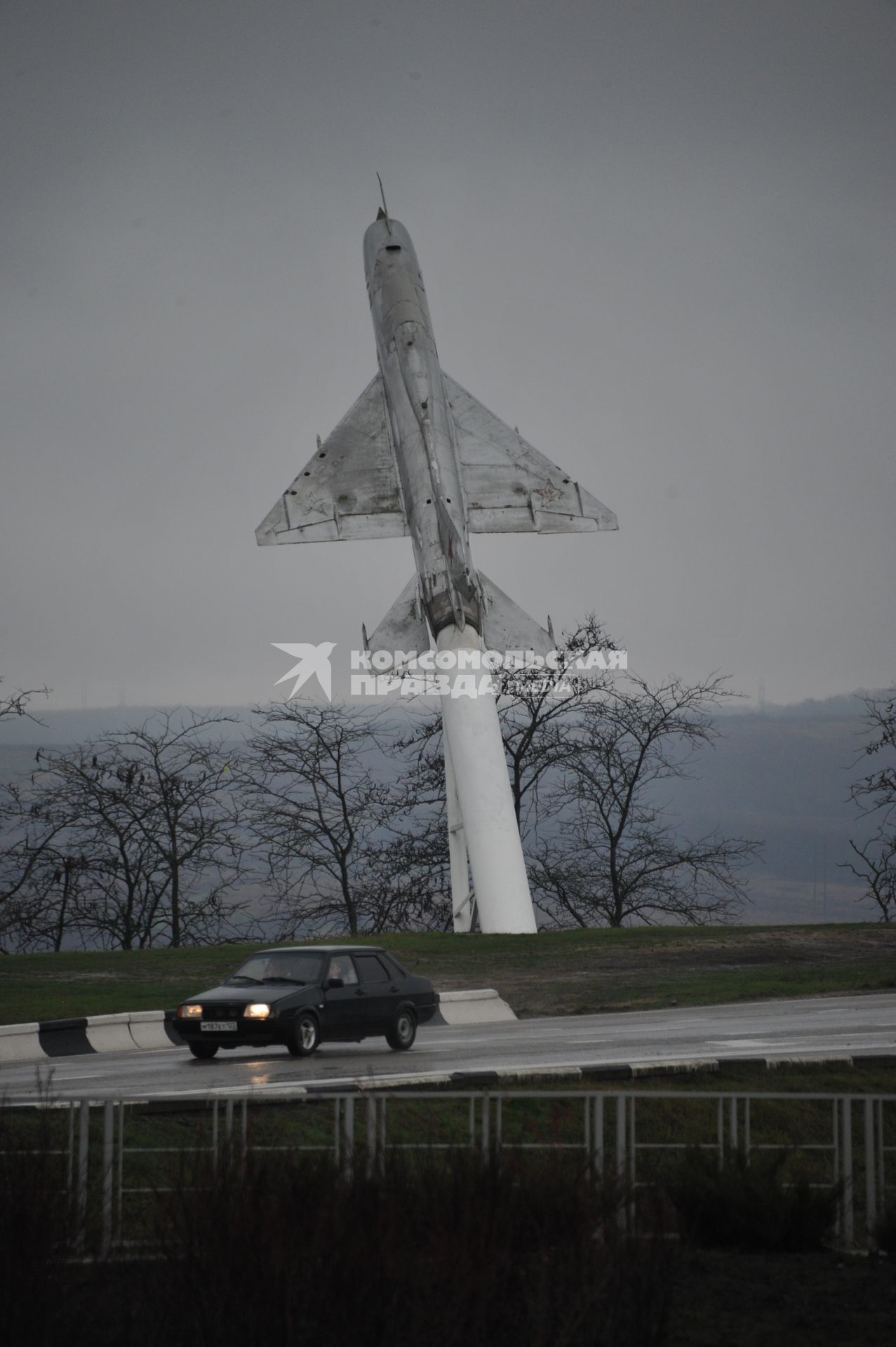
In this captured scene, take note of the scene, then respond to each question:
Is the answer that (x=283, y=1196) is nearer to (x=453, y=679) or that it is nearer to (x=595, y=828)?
(x=453, y=679)

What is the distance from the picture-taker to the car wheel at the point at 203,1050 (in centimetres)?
1562

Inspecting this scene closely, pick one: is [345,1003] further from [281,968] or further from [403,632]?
[403,632]

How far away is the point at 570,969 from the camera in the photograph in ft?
81.5

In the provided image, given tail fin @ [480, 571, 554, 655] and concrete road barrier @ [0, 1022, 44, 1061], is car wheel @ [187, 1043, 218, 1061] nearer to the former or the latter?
concrete road barrier @ [0, 1022, 44, 1061]

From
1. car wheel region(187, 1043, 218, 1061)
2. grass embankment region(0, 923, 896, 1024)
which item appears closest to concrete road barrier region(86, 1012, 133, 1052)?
grass embankment region(0, 923, 896, 1024)

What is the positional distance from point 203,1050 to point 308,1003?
1262 mm

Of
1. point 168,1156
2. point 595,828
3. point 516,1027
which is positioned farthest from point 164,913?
point 168,1156

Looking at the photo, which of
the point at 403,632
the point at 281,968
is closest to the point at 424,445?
the point at 403,632

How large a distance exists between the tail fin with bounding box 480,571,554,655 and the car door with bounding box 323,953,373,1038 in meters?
19.1

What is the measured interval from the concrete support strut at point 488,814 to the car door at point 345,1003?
1460 centimetres

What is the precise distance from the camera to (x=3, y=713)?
38312mm

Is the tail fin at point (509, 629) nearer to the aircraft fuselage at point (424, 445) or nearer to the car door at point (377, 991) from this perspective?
the aircraft fuselage at point (424, 445)

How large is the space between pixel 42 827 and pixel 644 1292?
36.2 m

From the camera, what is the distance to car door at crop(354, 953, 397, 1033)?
54.1 feet
